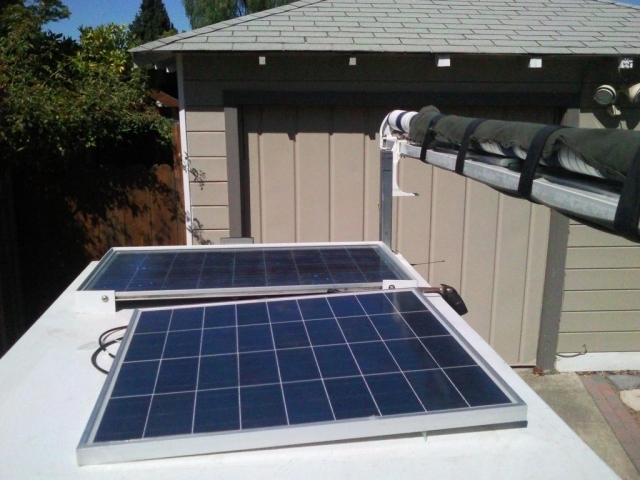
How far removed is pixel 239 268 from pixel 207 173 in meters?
2.51

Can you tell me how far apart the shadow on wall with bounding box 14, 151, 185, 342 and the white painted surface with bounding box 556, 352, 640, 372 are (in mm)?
4037

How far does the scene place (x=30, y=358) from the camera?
2068 mm

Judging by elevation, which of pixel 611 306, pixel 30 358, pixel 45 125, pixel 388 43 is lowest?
pixel 611 306

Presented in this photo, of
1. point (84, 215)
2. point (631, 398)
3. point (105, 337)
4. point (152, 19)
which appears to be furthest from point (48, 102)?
point (152, 19)

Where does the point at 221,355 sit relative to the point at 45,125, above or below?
below

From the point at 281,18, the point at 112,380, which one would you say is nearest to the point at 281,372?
the point at 112,380

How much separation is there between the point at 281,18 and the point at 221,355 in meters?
4.28

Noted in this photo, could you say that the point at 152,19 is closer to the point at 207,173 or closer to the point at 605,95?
the point at 207,173

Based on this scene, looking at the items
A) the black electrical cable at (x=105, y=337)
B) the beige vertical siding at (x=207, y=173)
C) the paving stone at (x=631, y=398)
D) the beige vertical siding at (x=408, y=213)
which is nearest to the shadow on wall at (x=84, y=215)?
the beige vertical siding at (x=207, y=173)

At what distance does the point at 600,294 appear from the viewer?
19.3ft

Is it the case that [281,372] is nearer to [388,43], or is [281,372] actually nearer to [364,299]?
[364,299]

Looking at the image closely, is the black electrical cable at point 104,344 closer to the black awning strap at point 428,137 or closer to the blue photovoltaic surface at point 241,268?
the blue photovoltaic surface at point 241,268

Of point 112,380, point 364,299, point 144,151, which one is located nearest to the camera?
point 112,380

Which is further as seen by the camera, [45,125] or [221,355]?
[45,125]
